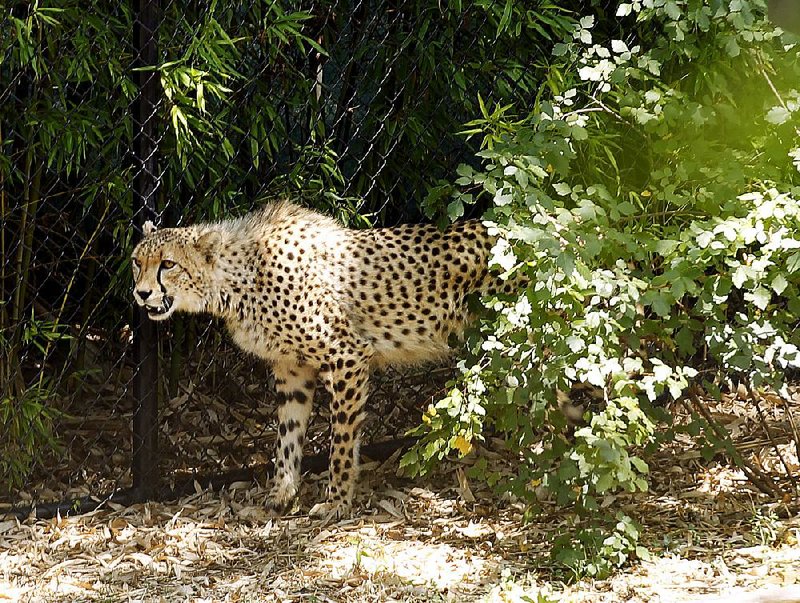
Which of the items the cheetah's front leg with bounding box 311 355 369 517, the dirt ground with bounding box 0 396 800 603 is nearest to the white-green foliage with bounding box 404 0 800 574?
the dirt ground with bounding box 0 396 800 603

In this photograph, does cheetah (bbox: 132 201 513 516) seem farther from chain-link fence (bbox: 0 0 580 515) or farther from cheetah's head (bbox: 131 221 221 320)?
chain-link fence (bbox: 0 0 580 515)

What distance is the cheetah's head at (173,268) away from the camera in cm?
391

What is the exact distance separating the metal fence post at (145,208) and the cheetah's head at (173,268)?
0.10 meters

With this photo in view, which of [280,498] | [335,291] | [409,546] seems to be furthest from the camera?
[280,498]

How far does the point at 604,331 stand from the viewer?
3051mm

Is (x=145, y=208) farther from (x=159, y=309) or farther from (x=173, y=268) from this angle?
(x=159, y=309)

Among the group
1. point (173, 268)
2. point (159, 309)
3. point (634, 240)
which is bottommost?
point (159, 309)

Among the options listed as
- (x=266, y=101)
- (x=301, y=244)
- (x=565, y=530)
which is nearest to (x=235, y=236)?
(x=301, y=244)

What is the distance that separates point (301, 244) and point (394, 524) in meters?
1.01

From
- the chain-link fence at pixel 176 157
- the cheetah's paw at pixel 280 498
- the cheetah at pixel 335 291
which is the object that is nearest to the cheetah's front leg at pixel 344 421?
the cheetah at pixel 335 291

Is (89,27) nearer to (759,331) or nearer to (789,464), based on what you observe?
(759,331)

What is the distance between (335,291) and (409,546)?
0.91 metres

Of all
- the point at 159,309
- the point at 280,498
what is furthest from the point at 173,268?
the point at 280,498

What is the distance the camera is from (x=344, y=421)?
4070 mm
